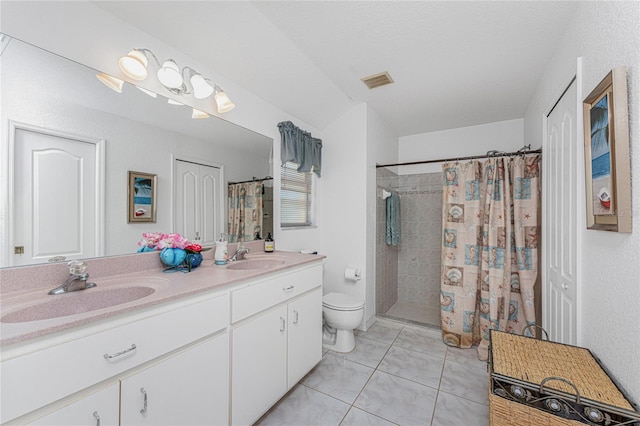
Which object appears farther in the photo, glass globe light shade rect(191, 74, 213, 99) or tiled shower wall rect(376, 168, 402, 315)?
tiled shower wall rect(376, 168, 402, 315)

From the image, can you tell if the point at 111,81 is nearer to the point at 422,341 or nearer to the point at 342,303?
the point at 342,303

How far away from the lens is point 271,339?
1491 millimetres

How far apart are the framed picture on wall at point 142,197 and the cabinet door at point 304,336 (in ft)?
3.33

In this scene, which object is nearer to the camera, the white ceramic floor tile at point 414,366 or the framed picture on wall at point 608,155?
the framed picture on wall at point 608,155

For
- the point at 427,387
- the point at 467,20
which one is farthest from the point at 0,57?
the point at 427,387

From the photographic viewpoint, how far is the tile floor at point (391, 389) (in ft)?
4.94

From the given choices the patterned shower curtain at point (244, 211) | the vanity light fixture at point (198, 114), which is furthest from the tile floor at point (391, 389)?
the vanity light fixture at point (198, 114)

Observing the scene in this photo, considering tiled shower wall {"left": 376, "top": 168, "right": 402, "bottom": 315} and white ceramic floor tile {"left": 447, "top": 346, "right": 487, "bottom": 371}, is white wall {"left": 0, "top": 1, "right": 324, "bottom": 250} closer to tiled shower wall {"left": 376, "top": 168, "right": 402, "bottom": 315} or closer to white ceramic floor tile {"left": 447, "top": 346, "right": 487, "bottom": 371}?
tiled shower wall {"left": 376, "top": 168, "right": 402, "bottom": 315}

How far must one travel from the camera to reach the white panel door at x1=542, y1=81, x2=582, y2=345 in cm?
138

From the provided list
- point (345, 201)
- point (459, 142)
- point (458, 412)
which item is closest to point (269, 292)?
point (458, 412)

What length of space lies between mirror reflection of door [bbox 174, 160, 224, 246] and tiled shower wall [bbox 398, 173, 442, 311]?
8.29ft

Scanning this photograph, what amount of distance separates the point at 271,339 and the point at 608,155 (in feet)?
5.73

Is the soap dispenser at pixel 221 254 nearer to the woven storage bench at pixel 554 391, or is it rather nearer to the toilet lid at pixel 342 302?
the toilet lid at pixel 342 302

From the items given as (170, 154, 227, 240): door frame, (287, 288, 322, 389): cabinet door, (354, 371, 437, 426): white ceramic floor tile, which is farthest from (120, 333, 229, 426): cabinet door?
(354, 371, 437, 426): white ceramic floor tile
